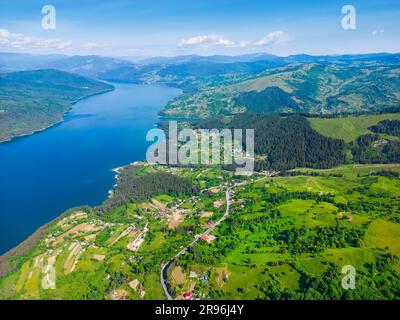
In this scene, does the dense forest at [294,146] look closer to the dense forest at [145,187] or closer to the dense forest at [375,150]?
the dense forest at [375,150]

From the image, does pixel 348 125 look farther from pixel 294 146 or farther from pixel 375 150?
pixel 294 146

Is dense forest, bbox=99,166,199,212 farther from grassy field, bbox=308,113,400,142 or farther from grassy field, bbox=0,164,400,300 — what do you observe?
grassy field, bbox=308,113,400,142

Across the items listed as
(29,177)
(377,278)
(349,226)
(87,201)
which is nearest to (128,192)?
(87,201)

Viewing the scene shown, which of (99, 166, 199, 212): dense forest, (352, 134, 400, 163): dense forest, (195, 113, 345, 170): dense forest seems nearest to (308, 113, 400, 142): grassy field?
(195, 113, 345, 170): dense forest

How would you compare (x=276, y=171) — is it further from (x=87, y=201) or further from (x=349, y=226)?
(x=87, y=201)

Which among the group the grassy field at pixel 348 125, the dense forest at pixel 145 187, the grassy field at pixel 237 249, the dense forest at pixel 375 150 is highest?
the grassy field at pixel 348 125

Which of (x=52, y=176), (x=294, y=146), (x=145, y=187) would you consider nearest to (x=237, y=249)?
(x=145, y=187)

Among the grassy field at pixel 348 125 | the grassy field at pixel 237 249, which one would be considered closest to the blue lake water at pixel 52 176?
the grassy field at pixel 237 249
